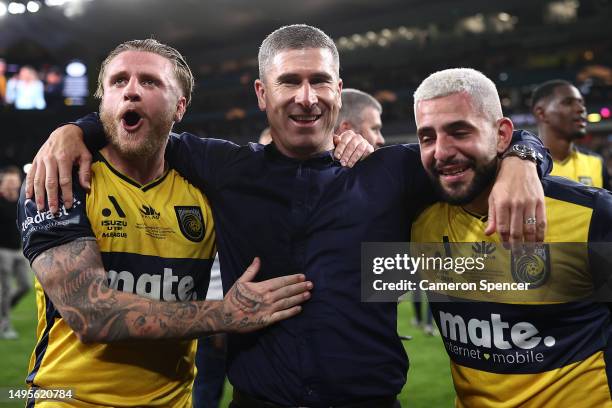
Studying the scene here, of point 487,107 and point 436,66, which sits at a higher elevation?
point 436,66

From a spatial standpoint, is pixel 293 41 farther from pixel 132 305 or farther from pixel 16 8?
pixel 16 8

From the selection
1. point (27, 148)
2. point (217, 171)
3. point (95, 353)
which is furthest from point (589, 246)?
point (27, 148)

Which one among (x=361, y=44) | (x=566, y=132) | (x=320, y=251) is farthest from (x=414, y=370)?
(x=361, y=44)

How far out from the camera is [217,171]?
2.32 metres

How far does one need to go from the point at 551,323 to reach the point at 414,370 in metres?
3.87

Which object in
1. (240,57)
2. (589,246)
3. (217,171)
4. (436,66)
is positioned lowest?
(589,246)

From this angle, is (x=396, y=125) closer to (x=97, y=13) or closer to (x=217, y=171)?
(x=97, y=13)

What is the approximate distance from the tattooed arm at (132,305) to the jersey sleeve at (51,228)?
0.08 feet

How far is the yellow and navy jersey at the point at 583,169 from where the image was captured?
4766 mm

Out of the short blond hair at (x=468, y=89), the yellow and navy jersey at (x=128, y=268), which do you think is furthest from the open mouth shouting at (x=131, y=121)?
the short blond hair at (x=468, y=89)

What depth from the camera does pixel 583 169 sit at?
4812mm

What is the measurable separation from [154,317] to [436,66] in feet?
73.5

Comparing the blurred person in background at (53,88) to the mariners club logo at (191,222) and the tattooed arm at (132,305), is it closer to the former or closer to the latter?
the mariners club logo at (191,222)

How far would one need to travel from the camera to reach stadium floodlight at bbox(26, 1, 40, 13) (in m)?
21.6
